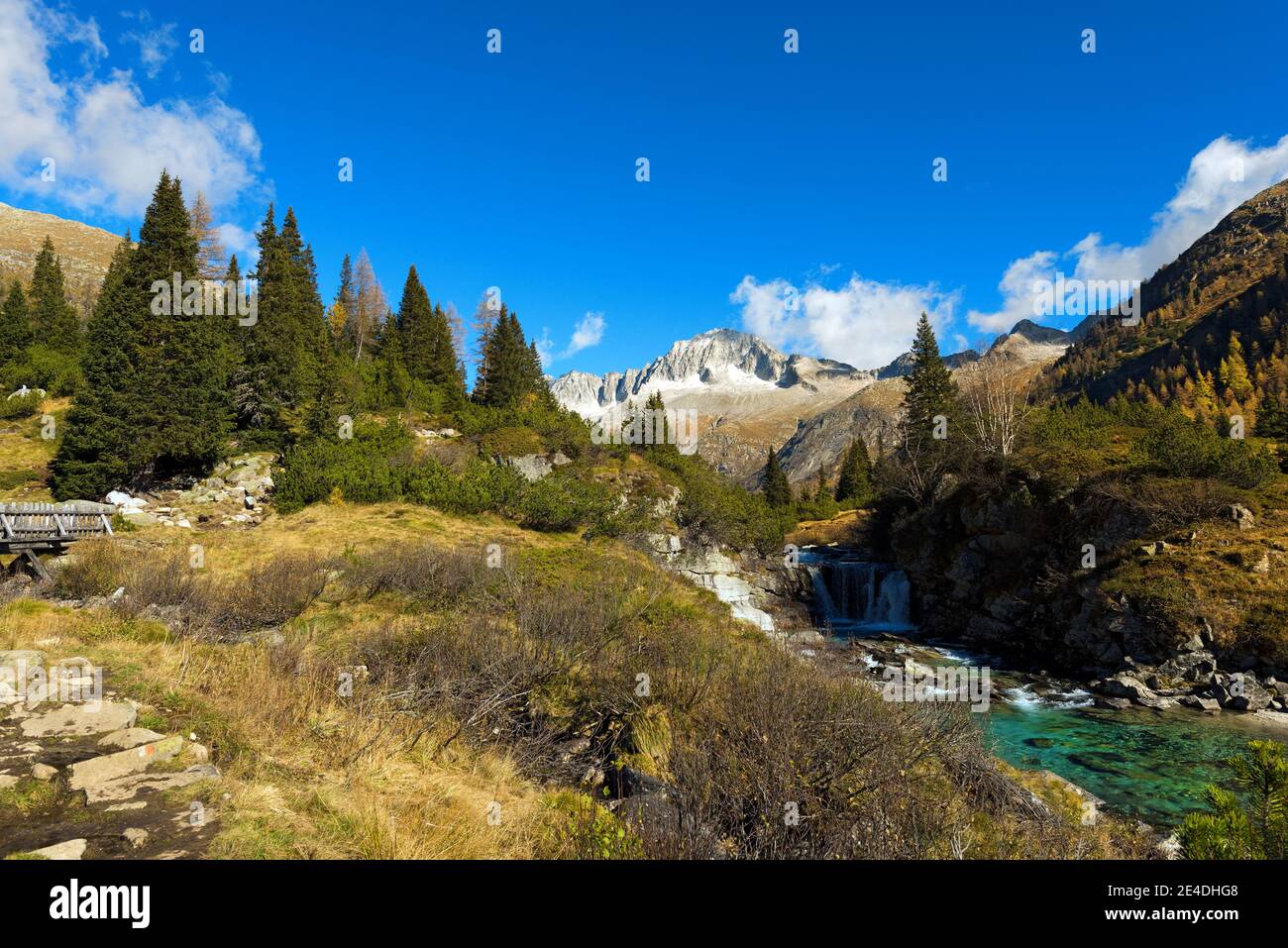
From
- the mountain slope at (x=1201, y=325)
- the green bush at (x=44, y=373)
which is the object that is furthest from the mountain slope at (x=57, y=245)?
the mountain slope at (x=1201, y=325)

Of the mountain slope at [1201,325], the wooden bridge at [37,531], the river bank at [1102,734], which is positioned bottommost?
the river bank at [1102,734]

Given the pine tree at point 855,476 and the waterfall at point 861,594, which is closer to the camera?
the waterfall at point 861,594

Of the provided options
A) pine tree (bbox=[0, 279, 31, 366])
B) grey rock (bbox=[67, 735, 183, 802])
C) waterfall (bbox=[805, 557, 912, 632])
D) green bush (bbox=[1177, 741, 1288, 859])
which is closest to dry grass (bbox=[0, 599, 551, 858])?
grey rock (bbox=[67, 735, 183, 802])

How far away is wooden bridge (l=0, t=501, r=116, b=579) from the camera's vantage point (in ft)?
54.6

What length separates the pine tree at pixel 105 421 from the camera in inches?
1083

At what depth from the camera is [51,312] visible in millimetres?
53875

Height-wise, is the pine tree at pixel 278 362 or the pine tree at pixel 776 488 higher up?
the pine tree at pixel 278 362

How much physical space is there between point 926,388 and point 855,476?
111ft

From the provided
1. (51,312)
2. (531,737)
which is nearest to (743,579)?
(531,737)

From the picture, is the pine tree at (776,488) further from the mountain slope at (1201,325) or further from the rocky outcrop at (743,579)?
the mountain slope at (1201,325)

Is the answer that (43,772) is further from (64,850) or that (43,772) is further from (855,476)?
(855,476)

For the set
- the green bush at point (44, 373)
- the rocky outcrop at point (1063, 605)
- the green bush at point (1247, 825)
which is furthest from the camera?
Result: the green bush at point (44, 373)

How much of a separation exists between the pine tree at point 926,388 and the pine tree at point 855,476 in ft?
90.3
